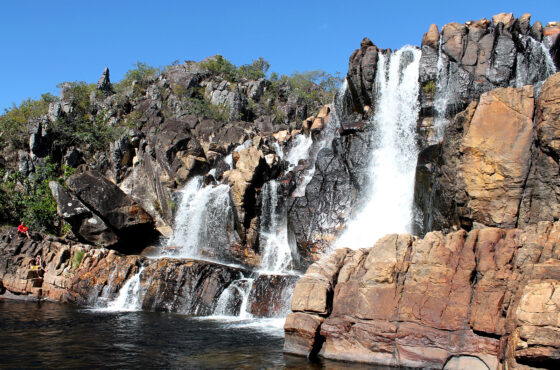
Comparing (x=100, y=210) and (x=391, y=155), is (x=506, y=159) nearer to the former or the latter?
(x=391, y=155)

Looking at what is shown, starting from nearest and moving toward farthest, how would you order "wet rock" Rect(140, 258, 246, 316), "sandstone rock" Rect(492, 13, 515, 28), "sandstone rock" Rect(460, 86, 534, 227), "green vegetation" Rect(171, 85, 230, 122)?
"sandstone rock" Rect(460, 86, 534, 227) → "wet rock" Rect(140, 258, 246, 316) → "sandstone rock" Rect(492, 13, 515, 28) → "green vegetation" Rect(171, 85, 230, 122)

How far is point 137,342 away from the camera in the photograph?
15906mm

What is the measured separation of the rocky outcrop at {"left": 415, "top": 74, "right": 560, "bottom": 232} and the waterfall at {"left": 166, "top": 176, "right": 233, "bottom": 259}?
57.9 feet

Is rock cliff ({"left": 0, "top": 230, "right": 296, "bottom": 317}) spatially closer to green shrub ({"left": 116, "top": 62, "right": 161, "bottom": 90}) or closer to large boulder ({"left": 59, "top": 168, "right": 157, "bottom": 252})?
large boulder ({"left": 59, "top": 168, "right": 157, "bottom": 252})

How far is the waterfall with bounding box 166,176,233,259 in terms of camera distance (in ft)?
105

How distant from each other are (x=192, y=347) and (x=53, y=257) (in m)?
16.3

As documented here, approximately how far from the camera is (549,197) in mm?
14883

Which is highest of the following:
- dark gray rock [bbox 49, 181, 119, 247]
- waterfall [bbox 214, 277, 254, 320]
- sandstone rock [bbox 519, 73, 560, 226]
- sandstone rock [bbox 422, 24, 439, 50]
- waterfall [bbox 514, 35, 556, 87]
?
sandstone rock [bbox 422, 24, 439, 50]

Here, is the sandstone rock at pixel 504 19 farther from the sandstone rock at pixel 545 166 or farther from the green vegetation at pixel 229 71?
the green vegetation at pixel 229 71

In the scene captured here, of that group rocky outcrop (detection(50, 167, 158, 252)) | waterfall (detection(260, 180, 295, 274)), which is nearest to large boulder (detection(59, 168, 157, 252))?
rocky outcrop (detection(50, 167, 158, 252))

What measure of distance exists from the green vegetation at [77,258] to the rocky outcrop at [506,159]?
66.3 feet

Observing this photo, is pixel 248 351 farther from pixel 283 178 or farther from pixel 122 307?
pixel 283 178

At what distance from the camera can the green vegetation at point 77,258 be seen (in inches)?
1056

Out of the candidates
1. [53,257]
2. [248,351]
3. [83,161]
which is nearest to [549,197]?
[248,351]
